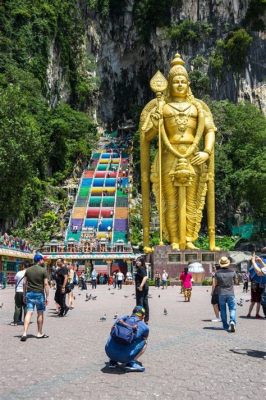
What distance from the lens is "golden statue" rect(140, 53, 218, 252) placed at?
22.2 m

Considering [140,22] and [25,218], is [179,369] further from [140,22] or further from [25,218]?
[140,22]

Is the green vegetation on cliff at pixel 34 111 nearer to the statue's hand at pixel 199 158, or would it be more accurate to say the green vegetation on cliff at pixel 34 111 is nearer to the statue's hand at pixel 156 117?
the statue's hand at pixel 156 117

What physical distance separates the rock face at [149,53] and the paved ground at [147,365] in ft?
122

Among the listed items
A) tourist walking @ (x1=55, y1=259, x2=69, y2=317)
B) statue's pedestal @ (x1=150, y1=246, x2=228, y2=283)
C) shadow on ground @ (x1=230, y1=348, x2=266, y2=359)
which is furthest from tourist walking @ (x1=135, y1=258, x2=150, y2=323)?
statue's pedestal @ (x1=150, y1=246, x2=228, y2=283)

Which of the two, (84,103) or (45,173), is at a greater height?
(84,103)

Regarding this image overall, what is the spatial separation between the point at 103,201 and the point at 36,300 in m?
33.6

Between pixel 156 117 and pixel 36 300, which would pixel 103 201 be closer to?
pixel 156 117

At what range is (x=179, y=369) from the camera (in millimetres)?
4707

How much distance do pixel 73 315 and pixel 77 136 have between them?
36.5m

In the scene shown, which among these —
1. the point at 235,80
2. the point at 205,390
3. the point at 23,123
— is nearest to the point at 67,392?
the point at 205,390

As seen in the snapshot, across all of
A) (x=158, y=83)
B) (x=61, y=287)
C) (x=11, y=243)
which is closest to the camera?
(x=61, y=287)

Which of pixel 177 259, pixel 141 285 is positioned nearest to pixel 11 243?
pixel 177 259

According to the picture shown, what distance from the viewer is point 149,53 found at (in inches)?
2024

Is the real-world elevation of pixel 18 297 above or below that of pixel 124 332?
above
